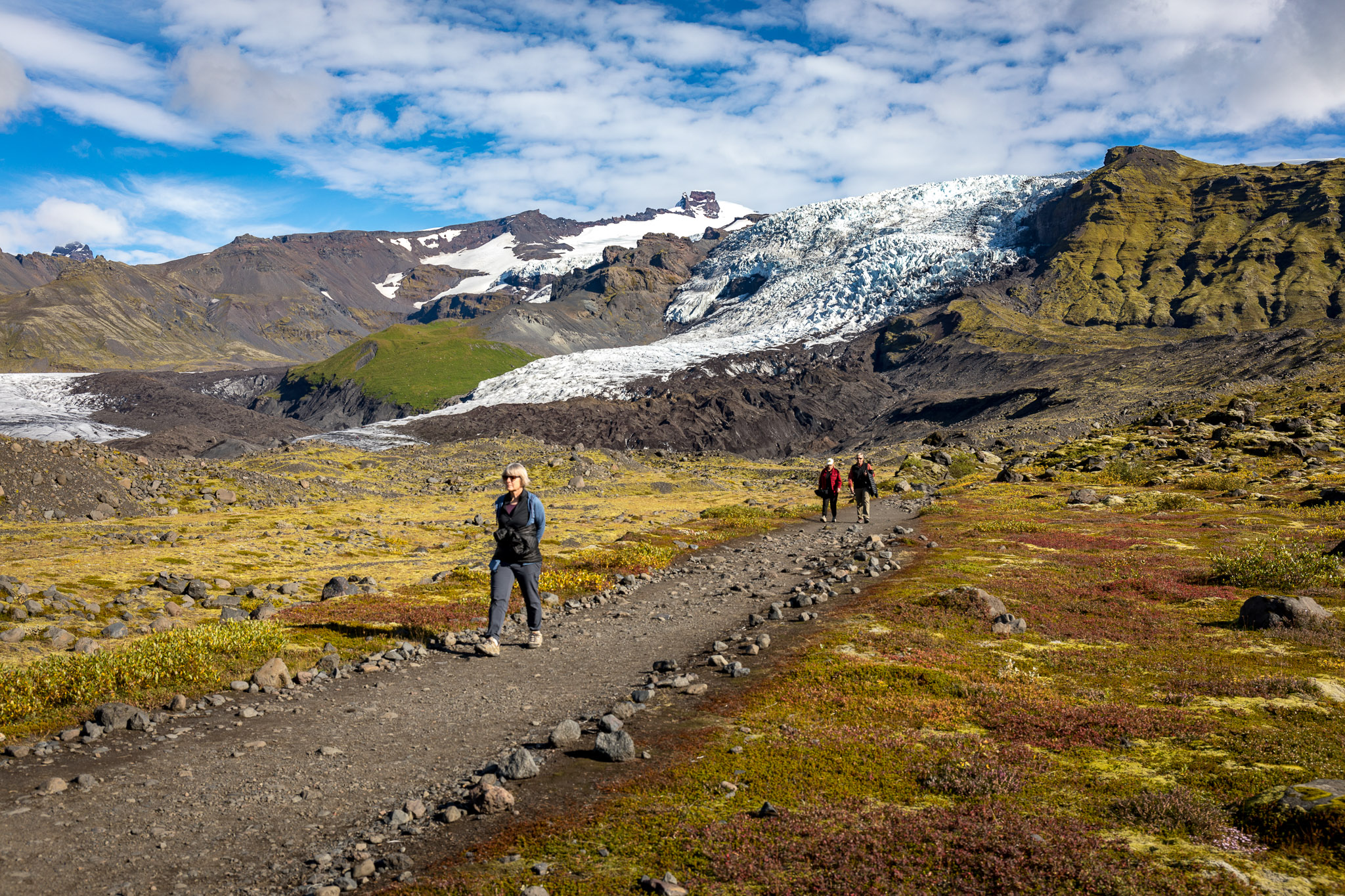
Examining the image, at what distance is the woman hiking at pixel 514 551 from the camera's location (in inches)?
618

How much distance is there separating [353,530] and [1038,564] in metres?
33.7

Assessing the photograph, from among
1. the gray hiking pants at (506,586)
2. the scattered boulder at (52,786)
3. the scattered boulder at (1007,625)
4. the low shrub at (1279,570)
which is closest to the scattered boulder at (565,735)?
the gray hiking pants at (506,586)

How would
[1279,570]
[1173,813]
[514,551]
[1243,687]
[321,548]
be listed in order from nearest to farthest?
[1173,813]
[1243,687]
[514,551]
[1279,570]
[321,548]

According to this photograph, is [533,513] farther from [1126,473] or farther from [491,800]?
[1126,473]

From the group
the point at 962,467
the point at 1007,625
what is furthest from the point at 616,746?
the point at 962,467

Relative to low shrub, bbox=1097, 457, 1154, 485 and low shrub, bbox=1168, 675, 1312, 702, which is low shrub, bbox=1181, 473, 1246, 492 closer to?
low shrub, bbox=1097, 457, 1154, 485

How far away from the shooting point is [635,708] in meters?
11.7

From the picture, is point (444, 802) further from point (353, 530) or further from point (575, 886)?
point (353, 530)

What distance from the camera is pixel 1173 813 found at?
23.3 ft

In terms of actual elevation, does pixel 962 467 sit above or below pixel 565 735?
below

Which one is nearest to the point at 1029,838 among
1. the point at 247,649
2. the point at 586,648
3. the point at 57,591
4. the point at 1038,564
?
the point at 586,648

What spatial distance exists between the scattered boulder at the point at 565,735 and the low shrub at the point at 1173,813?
21.7 feet

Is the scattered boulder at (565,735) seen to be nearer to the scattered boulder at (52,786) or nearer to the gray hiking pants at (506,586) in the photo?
the gray hiking pants at (506,586)

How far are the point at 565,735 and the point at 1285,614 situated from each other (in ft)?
49.7
